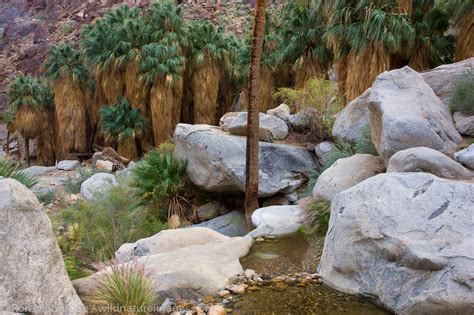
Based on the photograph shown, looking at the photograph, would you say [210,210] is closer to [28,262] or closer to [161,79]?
[28,262]

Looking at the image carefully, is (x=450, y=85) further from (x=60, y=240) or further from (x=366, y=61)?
(x=60, y=240)

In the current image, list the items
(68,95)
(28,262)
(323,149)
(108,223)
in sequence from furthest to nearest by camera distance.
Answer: (68,95) → (108,223) → (323,149) → (28,262)

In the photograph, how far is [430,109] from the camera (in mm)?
7828

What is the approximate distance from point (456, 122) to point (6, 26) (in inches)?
2648

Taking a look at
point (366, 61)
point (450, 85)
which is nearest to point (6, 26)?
point (366, 61)

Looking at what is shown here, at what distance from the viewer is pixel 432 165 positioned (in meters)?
6.24

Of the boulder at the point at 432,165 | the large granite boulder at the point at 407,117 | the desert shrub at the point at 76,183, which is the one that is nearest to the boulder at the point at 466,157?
the boulder at the point at 432,165

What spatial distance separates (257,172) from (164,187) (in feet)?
10.8

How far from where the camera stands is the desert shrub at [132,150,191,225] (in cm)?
1228

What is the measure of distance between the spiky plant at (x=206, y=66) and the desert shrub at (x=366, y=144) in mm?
16619

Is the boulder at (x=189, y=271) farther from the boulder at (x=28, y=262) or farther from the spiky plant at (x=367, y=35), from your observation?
the spiky plant at (x=367, y=35)

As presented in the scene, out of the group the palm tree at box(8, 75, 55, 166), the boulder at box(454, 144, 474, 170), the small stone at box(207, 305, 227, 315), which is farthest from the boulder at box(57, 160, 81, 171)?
the small stone at box(207, 305, 227, 315)

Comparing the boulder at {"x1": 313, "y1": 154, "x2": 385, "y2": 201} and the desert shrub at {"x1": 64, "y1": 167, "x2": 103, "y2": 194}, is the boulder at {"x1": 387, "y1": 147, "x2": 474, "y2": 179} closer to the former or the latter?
the boulder at {"x1": 313, "y1": 154, "x2": 385, "y2": 201}

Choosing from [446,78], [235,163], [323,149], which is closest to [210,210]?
[235,163]
